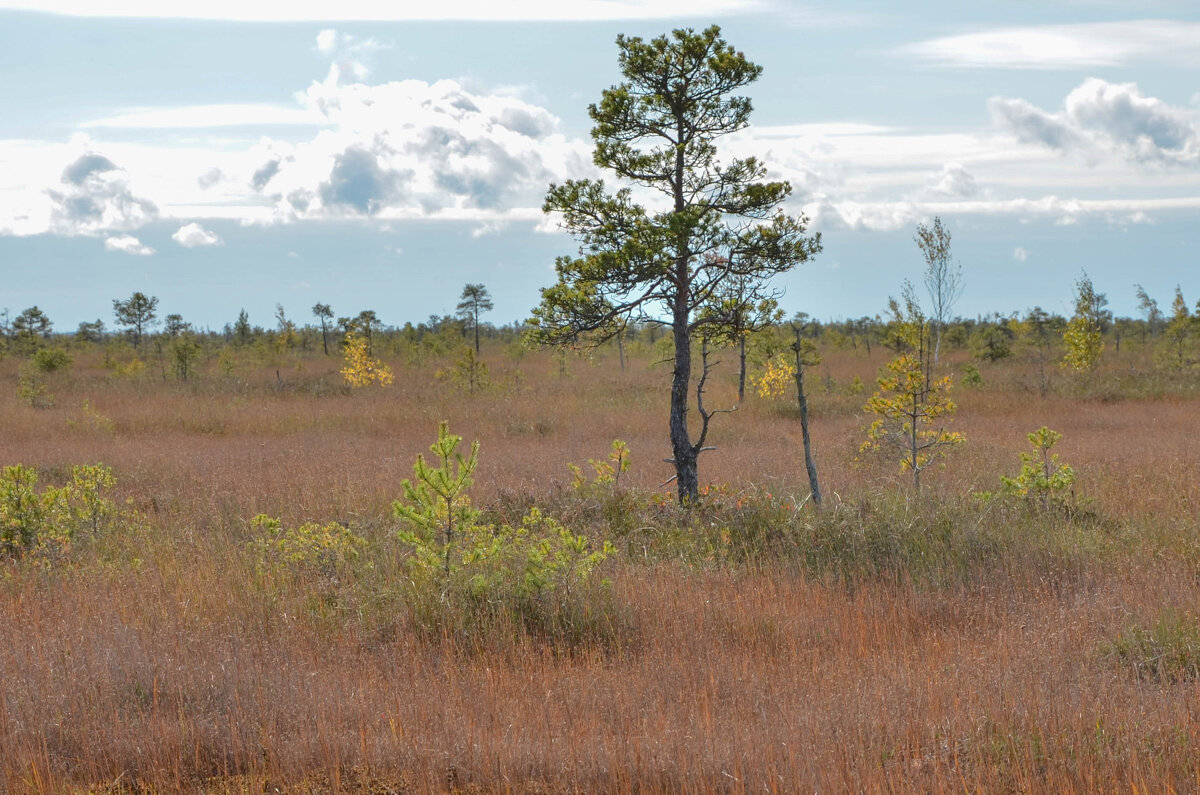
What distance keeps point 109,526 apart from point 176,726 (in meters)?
5.90

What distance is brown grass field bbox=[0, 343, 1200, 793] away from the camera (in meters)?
3.84

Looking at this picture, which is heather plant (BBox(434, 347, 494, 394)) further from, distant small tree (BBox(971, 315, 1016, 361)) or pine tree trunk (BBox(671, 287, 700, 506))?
distant small tree (BBox(971, 315, 1016, 361))

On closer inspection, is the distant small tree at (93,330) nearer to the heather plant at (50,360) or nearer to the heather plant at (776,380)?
the heather plant at (50,360)

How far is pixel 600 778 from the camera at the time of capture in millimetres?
3773

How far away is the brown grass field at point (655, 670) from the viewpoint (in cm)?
384

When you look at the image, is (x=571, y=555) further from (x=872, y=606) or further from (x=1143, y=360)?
(x=1143, y=360)

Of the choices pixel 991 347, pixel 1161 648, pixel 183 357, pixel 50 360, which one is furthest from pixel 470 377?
pixel 991 347

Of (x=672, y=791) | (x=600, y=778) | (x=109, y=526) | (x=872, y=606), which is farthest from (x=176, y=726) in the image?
(x=109, y=526)

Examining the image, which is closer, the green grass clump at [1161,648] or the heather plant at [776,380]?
the green grass clump at [1161,648]

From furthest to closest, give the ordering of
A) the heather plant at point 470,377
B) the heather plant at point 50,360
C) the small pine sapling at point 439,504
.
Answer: the heather plant at point 50,360 < the heather plant at point 470,377 < the small pine sapling at point 439,504

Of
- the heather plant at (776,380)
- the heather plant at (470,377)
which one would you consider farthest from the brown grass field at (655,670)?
the heather plant at (470,377)

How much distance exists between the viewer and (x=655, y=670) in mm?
5070

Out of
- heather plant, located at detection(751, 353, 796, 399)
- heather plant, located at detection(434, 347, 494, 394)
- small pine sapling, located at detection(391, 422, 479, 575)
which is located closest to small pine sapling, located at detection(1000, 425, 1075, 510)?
small pine sapling, located at detection(391, 422, 479, 575)

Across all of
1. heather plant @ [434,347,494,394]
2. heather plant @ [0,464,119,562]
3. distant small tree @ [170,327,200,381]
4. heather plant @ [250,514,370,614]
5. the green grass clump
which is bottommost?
the green grass clump
